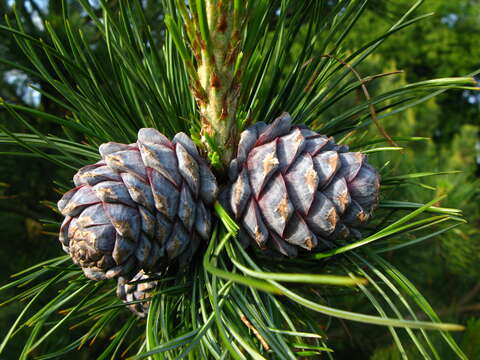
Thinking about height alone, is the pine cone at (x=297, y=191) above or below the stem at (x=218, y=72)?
below

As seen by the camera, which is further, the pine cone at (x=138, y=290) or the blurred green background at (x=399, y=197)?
the blurred green background at (x=399, y=197)

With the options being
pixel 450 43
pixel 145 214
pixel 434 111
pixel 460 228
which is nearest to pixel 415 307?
pixel 460 228

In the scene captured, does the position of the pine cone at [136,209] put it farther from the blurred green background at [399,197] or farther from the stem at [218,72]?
the blurred green background at [399,197]

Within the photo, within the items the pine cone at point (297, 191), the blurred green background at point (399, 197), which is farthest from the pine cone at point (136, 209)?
the blurred green background at point (399, 197)

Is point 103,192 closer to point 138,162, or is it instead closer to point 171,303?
point 138,162

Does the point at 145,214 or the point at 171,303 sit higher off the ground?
the point at 145,214

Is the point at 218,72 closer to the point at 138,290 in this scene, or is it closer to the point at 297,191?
the point at 297,191

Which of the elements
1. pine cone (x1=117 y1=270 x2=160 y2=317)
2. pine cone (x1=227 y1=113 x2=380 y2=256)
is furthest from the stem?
pine cone (x1=117 y1=270 x2=160 y2=317)
